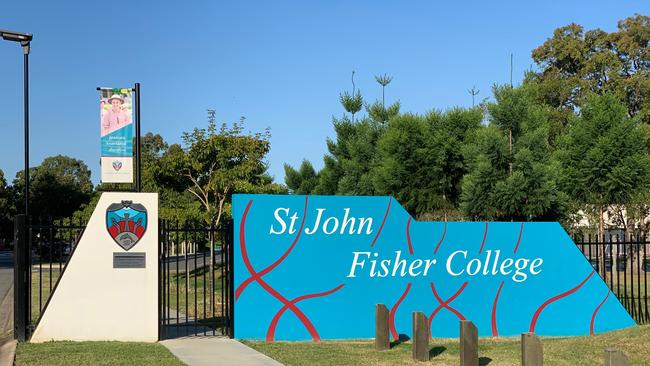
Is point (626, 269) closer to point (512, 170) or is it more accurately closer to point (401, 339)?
point (512, 170)

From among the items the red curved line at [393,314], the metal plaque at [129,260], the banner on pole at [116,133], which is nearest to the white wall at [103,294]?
the metal plaque at [129,260]

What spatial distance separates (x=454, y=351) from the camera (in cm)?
1235

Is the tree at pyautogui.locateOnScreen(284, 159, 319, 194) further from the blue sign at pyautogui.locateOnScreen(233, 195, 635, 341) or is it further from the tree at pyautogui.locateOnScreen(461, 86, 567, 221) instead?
the blue sign at pyautogui.locateOnScreen(233, 195, 635, 341)

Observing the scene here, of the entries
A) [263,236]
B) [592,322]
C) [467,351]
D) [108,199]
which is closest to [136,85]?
[108,199]

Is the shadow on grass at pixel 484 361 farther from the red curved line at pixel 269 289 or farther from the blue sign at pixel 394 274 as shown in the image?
the red curved line at pixel 269 289

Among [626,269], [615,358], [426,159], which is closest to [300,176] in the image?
[426,159]

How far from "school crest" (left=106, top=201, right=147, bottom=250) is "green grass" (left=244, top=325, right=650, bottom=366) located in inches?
109

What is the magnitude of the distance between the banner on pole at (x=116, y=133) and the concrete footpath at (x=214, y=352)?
10.2 feet

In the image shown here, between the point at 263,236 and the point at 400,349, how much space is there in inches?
129

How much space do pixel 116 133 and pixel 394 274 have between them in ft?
19.5

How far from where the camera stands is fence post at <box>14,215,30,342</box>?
12.5 metres

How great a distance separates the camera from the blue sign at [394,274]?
1380 centimetres

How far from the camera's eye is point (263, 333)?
13.7m

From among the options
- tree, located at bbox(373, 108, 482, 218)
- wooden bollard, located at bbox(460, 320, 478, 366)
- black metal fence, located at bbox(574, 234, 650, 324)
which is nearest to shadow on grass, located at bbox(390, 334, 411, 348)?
wooden bollard, located at bbox(460, 320, 478, 366)
